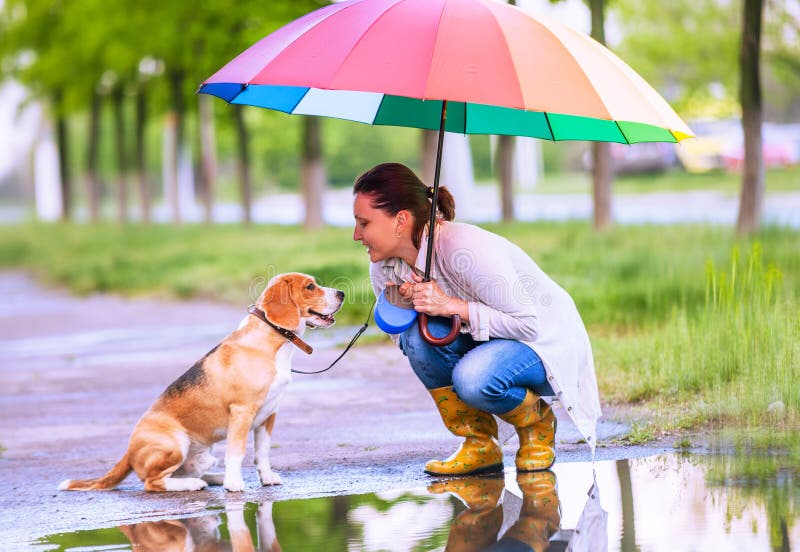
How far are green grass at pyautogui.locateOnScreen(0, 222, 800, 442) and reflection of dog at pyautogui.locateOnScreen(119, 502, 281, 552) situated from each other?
238cm

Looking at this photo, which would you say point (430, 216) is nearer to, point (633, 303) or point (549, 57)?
point (549, 57)

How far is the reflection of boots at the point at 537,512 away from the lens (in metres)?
4.80

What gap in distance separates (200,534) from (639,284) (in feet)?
22.9

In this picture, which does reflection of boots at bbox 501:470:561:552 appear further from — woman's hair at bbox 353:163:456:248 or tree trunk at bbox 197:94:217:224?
tree trunk at bbox 197:94:217:224

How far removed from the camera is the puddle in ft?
15.3

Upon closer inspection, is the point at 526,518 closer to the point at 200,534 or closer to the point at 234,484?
the point at 200,534

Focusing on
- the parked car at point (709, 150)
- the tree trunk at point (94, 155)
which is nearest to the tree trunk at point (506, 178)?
the parked car at point (709, 150)

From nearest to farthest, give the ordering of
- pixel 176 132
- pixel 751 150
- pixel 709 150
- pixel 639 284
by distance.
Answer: pixel 639 284
pixel 751 150
pixel 176 132
pixel 709 150

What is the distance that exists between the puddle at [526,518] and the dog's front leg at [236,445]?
192 millimetres

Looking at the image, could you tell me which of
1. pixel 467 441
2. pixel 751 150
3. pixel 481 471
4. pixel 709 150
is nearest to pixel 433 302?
pixel 467 441

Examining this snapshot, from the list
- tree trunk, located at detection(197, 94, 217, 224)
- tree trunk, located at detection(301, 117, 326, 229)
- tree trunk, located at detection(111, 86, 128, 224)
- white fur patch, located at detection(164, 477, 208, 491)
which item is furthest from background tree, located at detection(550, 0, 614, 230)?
tree trunk, located at detection(111, 86, 128, 224)

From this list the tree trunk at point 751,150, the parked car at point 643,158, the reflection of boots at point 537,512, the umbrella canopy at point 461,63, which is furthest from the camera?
the parked car at point 643,158

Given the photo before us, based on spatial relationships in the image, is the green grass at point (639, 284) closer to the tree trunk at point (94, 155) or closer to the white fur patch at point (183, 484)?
the white fur patch at point (183, 484)

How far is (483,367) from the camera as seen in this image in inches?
223
